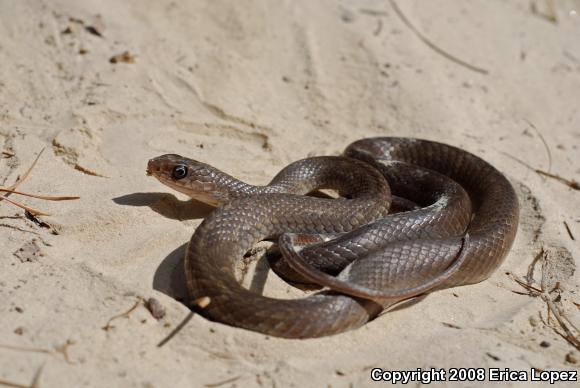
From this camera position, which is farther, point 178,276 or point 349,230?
point 349,230

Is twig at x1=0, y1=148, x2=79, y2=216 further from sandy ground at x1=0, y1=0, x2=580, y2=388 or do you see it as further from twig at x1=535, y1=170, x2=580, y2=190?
twig at x1=535, y1=170, x2=580, y2=190

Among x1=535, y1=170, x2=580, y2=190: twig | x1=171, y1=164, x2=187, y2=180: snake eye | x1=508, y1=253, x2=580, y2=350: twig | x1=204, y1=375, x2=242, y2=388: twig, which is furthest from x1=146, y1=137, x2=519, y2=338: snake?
x1=535, y1=170, x2=580, y2=190: twig

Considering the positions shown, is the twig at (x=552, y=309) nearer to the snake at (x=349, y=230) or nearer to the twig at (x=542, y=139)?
the snake at (x=349, y=230)

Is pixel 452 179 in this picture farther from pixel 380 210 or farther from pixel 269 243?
pixel 269 243

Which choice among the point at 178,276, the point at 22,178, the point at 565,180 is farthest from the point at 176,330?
the point at 565,180
